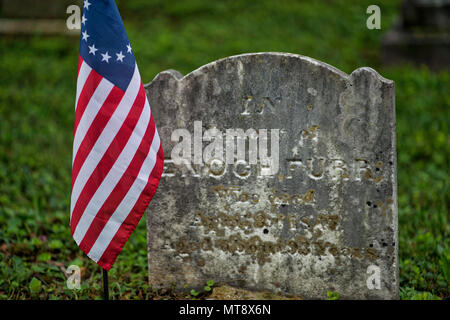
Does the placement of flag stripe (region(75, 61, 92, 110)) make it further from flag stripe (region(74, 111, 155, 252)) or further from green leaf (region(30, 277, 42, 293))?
green leaf (region(30, 277, 42, 293))

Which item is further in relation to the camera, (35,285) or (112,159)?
(35,285)

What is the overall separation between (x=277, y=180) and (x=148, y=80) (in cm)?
483

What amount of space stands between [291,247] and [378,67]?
574 centimetres

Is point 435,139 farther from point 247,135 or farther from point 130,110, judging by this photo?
point 130,110

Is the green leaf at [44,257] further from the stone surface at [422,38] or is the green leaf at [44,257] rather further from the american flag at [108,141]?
the stone surface at [422,38]

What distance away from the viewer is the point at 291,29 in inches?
387

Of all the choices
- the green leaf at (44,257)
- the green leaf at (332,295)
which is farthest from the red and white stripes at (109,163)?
the green leaf at (332,295)

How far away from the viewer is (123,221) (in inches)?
118

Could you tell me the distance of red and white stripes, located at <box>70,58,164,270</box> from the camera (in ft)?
9.54

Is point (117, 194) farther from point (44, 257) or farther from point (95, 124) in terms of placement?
point (44, 257)

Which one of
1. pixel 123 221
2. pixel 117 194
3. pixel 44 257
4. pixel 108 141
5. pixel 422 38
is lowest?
pixel 44 257

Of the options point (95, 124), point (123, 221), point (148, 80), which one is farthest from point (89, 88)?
point (148, 80)

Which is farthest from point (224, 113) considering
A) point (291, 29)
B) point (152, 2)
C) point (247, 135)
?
point (152, 2)

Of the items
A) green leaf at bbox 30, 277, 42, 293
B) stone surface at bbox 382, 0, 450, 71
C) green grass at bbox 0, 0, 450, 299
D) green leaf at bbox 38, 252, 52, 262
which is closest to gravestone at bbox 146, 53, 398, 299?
green grass at bbox 0, 0, 450, 299
